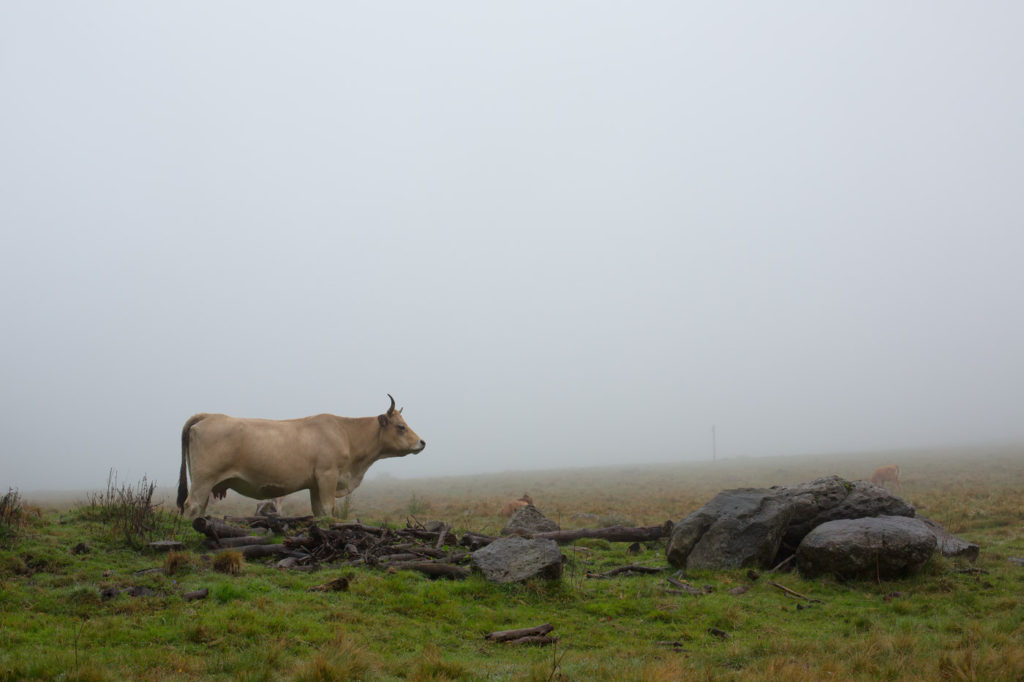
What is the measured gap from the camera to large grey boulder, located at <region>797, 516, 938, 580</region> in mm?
10328

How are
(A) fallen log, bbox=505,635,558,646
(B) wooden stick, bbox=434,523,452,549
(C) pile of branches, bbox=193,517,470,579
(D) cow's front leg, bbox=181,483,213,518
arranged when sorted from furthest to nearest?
(B) wooden stick, bbox=434,523,452,549 < (D) cow's front leg, bbox=181,483,213,518 < (C) pile of branches, bbox=193,517,470,579 < (A) fallen log, bbox=505,635,558,646

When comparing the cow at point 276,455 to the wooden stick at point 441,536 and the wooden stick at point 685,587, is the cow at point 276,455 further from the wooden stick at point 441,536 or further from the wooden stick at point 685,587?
the wooden stick at point 685,587

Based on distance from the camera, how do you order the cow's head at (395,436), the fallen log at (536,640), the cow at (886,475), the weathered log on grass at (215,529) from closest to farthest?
the fallen log at (536,640) → the weathered log on grass at (215,529) → the cow's head at (395,436) → the cow at (886,475)

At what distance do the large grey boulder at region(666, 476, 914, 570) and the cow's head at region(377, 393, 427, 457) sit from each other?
669 centimetres

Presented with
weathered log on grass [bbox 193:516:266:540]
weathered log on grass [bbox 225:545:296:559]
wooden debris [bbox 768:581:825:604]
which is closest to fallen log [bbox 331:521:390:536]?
weathered log on grass [bbox 225:545:296:559]

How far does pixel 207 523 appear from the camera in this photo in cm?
1132

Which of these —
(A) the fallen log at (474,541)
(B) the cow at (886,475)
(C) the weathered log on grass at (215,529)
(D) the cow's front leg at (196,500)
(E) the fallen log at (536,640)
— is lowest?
(B) the cow at (886,475)

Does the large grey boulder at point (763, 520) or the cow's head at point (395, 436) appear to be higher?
the cow's head at point (395, 436)

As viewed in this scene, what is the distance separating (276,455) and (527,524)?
18.8ft

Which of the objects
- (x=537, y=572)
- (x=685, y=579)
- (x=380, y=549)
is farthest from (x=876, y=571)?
(x=380, y=549)

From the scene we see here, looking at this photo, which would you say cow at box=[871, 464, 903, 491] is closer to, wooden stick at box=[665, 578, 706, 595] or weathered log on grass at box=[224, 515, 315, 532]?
wooden stick at box=[665, 578, 706, 595]

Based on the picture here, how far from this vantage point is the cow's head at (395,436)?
1578cm

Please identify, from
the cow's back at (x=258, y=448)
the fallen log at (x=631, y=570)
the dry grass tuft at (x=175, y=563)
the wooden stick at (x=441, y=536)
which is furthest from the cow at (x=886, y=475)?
the dry grass tuft at (x=175, y=563)

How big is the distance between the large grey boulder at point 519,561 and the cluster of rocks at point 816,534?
296 cm
